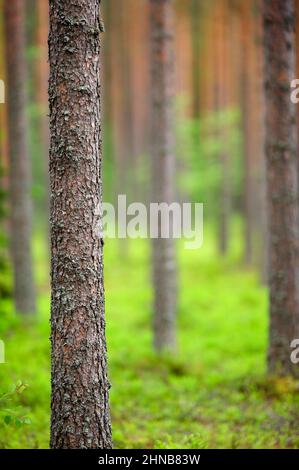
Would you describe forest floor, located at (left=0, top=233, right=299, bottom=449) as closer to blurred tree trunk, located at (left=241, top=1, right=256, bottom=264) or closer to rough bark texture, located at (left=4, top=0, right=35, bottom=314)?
rough bark texture, located at (left=4, top=0, right=35, bottom=314)

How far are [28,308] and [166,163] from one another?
17.4ft

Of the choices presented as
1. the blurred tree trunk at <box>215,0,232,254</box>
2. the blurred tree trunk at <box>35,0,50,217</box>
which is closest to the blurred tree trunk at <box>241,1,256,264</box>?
the blurred tree trunk at <box>215,0,232,254</box>

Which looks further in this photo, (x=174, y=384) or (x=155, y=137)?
(x=155, y=137)

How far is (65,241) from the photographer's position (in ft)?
14.1

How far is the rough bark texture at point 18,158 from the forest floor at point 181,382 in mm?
901

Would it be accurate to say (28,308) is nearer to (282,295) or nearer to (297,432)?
(282,295)

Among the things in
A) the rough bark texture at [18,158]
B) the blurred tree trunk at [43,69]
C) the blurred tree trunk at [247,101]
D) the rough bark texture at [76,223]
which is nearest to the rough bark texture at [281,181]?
the rough bark texture at [76,223]

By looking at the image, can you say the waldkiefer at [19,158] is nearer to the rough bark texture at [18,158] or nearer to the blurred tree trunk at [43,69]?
the rough bark texture at [18,158]

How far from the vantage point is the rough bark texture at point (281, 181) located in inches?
288

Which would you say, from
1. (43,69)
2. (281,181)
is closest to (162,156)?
(281,181)

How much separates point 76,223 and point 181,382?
513 cm

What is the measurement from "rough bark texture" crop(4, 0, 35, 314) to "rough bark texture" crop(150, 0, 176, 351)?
12.2 ft

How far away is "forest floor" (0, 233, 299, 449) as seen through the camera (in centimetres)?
621

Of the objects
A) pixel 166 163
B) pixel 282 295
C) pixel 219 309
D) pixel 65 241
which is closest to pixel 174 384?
pixel 282 295
